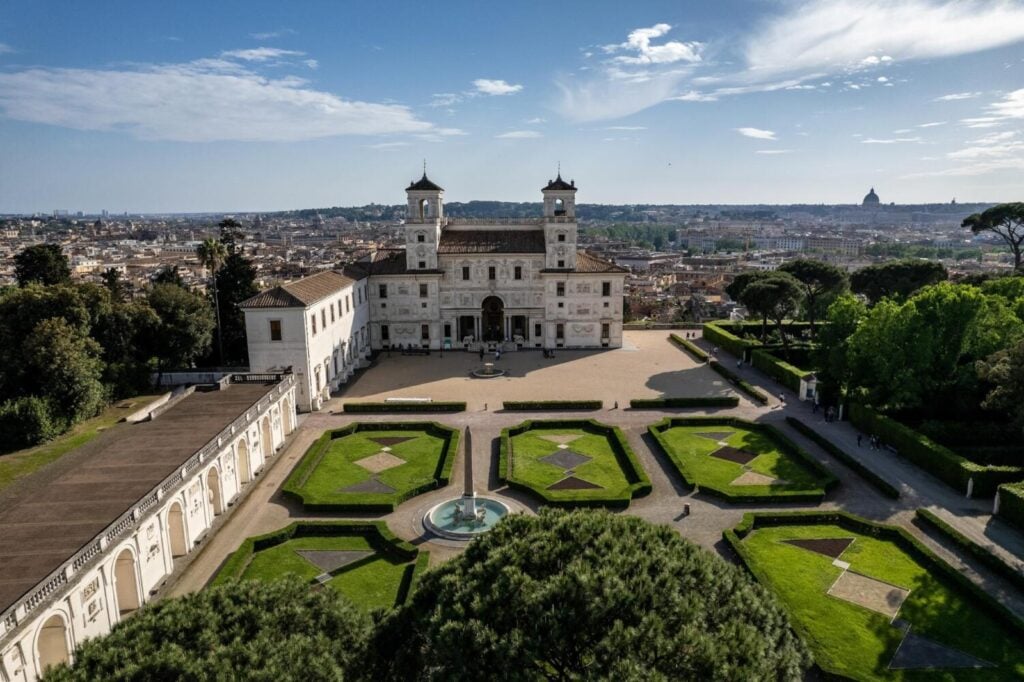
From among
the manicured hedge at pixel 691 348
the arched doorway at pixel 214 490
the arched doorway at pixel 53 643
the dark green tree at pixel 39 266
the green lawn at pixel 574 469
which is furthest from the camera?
the manicured hedge at pixel 691 348

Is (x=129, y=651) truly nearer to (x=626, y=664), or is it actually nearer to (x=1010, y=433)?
(x=626, y=664)

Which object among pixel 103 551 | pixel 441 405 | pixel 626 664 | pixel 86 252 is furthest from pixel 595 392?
pixel 86 252

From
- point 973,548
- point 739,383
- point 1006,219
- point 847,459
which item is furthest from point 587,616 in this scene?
point 1006,219

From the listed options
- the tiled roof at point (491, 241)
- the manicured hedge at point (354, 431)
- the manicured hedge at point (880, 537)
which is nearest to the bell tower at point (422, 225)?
the tiled roof at point (491, 241)

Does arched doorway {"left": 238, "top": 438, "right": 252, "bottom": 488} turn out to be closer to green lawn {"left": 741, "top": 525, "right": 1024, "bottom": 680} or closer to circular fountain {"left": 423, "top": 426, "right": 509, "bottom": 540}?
circular fountain {"left": 423, "top": 426, "right": 509, "bottom": 540}

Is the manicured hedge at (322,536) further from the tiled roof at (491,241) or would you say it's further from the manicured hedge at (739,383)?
the tiled roof at (491,241)

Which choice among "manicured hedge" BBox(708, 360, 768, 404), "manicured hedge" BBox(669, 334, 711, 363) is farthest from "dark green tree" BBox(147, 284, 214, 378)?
"manicured hedge" BBox(669, 334, 711, 363)
